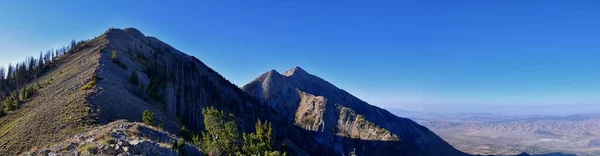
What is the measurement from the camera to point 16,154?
4006 cm

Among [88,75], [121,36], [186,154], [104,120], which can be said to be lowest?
[186,154]

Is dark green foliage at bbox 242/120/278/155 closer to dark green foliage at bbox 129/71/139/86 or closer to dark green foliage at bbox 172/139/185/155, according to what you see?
dark green foliage at bbox 172/139/185/155

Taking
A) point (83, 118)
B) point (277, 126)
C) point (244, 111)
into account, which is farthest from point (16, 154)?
point (277, 126)

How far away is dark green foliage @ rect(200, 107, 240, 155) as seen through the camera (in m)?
46.2

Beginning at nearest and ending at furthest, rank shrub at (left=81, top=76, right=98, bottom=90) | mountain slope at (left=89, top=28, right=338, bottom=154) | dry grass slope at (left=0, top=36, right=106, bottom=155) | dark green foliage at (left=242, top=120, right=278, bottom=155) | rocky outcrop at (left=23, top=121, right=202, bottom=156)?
rocky outcrop at (left=23, top=121, right=202, bottom=156), dry grass slope at (left=0, top=36, right=106, bottom=155), dark green foliage at (left=242, top=120, right=278, bottom=155), mountain slope at (left=89, top=28, right=338, bottom=154), shrub at (left=81, top=76, right=98, bottom=90)

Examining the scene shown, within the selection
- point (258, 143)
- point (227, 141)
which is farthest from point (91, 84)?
point (258, 143)

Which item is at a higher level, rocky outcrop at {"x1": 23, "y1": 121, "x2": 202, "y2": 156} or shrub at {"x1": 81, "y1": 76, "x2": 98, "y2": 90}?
shrub at {"x1": 81, "y1": 76, "x2": 98, "y2": 90}

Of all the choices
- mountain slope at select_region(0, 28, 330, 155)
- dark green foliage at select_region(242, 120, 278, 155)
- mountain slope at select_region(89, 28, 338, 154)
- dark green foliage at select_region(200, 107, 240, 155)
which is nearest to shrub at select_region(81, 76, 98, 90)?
mountain slope at select_region(0, 28, 330, 155)

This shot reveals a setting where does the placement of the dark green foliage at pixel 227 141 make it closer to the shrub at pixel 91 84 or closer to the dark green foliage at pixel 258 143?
the dark green foliage at pixel 258 143

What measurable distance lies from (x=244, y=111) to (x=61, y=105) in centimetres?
10907

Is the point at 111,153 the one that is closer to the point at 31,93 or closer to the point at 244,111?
the point at 31,93

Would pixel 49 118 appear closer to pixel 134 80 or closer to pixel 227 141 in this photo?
pixel 227 141

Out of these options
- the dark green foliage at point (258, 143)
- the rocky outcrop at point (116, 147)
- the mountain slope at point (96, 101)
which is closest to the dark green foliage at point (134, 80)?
the mountain slope at point (96, 101)

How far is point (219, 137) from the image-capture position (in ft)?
162
